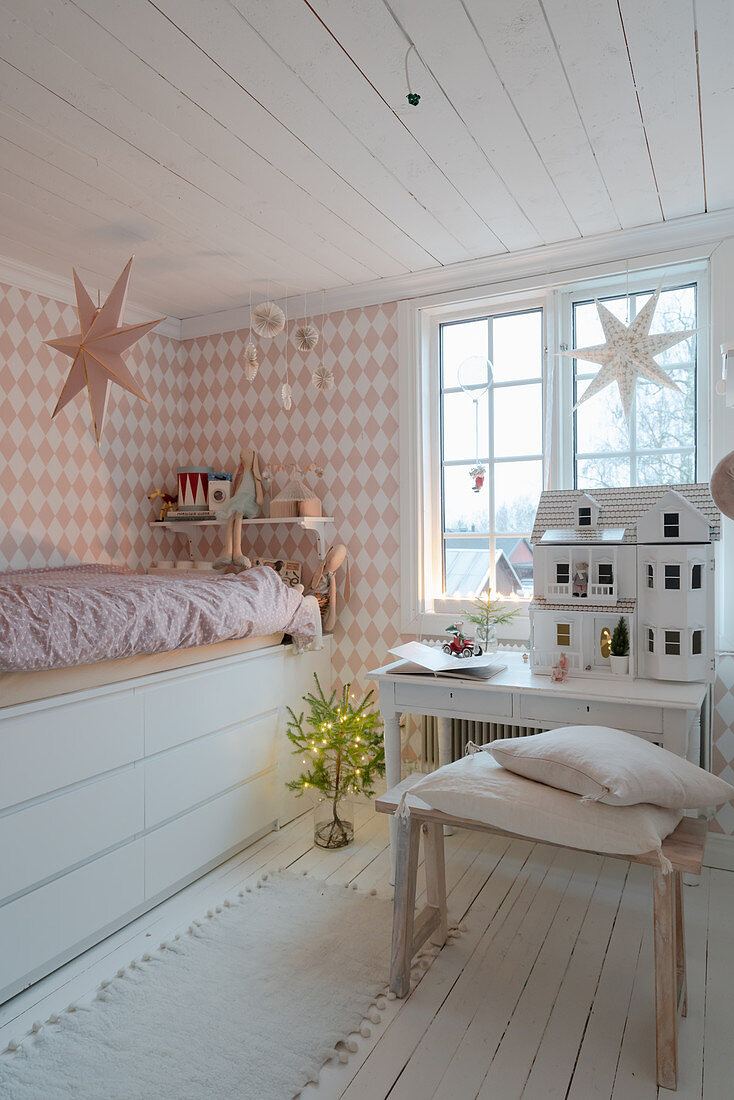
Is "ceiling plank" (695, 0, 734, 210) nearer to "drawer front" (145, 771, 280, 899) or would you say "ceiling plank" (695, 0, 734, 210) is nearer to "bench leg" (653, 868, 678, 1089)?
"bench leg" (653, 868, 678, 1089)

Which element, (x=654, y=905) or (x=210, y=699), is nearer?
(x=654, y=905)

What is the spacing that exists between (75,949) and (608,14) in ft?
9.19

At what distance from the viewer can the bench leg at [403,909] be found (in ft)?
6.11

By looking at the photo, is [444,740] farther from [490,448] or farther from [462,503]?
[490,448]

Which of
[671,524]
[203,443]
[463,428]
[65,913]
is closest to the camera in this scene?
[65,913]

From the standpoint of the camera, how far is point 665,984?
155cm

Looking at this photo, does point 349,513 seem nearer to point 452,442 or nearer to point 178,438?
point 452,442

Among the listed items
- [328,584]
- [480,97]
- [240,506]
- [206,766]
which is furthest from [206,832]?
[480,97]

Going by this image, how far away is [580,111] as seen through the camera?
197 cm

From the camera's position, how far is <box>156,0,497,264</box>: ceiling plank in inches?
64.1

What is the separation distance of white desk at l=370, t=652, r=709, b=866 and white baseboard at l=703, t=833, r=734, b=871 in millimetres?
312

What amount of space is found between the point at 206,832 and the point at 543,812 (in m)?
1.43

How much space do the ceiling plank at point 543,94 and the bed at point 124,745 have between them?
182 cm

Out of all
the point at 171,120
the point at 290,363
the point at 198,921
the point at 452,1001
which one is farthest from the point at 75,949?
the point at 290,363
